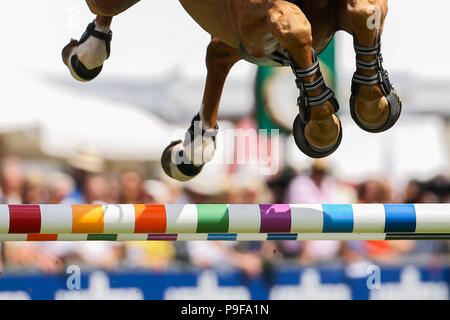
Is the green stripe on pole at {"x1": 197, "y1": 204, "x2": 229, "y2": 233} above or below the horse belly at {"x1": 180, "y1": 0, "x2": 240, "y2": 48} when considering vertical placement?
below

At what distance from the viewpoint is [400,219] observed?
3.23m

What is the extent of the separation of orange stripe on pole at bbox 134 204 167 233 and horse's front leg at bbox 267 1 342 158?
558mm

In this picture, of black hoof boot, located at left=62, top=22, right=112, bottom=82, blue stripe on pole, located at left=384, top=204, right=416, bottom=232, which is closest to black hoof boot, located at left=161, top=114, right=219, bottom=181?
black hoof boot, located at left=62, top=22, right=112, bottom=82

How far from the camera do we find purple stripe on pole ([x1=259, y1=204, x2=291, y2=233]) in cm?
316

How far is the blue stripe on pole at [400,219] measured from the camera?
3.23 metres

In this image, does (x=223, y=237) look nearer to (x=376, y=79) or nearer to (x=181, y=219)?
(x=181, y=219)

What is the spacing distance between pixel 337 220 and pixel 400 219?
24cm

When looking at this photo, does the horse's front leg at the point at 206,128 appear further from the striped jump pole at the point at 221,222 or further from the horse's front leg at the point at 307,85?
the horse's front leg at the point at 307,85

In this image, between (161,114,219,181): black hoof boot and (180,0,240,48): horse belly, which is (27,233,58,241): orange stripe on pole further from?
(180,0,240,48): horse belly

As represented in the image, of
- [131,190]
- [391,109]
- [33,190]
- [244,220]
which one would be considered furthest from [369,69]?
[33,190]

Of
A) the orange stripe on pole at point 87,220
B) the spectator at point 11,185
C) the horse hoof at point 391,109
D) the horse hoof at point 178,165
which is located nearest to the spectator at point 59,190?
the spectator at point 11,185

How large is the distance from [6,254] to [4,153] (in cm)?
271
